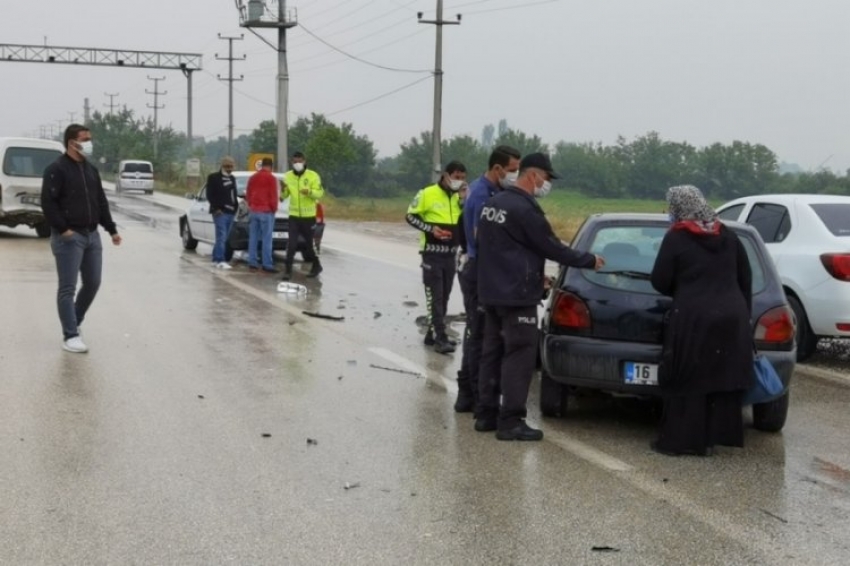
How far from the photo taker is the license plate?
23.6 feet

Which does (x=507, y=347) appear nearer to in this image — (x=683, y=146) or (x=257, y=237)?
(x=257, y=237)

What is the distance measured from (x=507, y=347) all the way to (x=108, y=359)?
4059mm

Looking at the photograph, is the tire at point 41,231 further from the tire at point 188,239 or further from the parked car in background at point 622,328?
the parked car in background at point 622,328

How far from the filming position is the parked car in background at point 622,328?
727 centimetres

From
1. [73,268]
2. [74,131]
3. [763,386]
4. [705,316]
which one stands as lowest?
[763,386]

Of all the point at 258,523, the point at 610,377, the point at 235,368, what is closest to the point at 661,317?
the point at 610,377

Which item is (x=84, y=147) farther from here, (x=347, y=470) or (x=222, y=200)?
(x=222, y=200)

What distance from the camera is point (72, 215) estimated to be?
9.91 m

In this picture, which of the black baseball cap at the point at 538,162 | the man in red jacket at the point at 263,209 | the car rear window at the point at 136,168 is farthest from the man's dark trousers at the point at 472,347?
the car rear window at the point at 136,168

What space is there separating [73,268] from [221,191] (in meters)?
8.53

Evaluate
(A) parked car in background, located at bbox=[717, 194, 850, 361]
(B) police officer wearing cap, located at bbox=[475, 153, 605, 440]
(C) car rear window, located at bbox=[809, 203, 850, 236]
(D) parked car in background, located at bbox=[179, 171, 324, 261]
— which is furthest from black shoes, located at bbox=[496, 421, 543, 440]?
(D) parked car in background, located at bbox=[179, 171, 324, 261]

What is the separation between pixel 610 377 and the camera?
7.28 meters

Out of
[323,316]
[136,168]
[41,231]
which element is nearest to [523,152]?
[136,168]

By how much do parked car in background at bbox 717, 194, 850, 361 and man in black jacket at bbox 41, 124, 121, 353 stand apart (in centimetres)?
611
